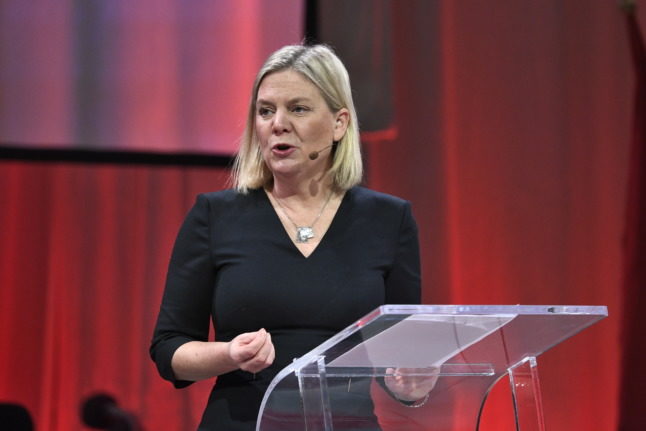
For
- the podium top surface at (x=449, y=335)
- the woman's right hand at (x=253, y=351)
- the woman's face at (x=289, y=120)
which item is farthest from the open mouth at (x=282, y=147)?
the podium top surface at (x=449, y=335)

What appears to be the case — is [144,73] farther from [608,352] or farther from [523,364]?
[523,364]

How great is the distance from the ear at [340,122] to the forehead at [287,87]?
84 mm

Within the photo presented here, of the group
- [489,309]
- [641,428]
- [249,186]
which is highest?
[249,186]

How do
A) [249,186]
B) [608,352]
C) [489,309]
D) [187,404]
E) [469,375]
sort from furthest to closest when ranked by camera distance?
[608,352] → [187,404] → [249,186] → [469,375] → [489,309]

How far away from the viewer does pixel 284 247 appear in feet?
5.64

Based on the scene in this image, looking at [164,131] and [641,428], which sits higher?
[164,131]

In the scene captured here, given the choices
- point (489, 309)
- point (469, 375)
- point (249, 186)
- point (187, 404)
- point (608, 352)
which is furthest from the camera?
point (608, 352)

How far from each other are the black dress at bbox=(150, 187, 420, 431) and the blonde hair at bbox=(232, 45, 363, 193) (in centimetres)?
5

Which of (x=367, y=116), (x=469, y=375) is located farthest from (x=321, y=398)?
(x=367, y=116)

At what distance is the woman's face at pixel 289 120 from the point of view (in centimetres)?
173

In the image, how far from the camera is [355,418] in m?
1.25

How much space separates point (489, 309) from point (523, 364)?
0.22m

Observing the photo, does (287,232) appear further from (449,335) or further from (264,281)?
(449,335)

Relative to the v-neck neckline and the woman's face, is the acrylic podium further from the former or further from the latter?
the woman's face
